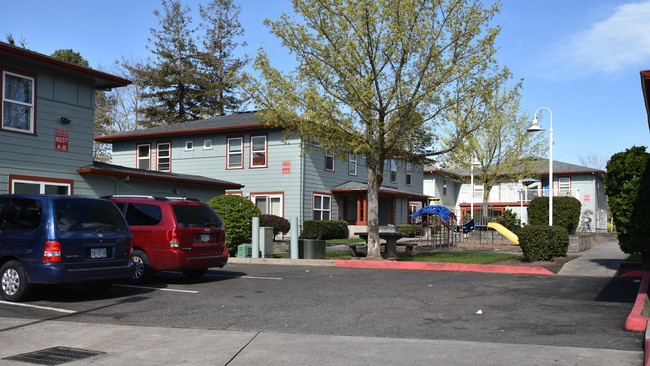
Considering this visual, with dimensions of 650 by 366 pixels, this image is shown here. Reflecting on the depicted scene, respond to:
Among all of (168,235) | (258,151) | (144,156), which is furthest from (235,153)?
(168,235)

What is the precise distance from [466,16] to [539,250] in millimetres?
7182

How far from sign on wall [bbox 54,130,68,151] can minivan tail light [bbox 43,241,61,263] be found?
33.1 feet

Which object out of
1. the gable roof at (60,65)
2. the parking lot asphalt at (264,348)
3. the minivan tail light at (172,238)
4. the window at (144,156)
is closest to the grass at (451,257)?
the minivan tail light at (172,238)

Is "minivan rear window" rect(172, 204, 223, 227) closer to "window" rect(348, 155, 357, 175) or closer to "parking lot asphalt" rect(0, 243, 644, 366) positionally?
"parking lot asphalt" rect(0, 243, 644, 366)

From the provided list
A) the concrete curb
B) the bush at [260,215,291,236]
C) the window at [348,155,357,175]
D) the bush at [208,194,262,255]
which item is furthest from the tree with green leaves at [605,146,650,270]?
the window at [348,155,357,175]

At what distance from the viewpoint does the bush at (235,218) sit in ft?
60.9

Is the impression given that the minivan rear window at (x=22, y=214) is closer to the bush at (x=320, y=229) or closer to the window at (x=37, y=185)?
the window at (x=37, y=185)

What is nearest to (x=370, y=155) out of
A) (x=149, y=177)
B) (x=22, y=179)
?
(x=149, y=177)

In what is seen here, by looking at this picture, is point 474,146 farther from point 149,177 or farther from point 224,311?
point 224,311

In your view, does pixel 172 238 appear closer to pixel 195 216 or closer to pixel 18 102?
pixel 195 216

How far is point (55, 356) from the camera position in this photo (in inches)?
230

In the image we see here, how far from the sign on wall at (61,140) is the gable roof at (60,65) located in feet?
6.46

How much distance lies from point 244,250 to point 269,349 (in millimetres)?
11918

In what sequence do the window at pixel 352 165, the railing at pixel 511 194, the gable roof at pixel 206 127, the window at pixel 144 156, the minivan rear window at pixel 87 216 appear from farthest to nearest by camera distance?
1. the railing at pixel 511 194
2. the window at pixel 352 165
3. the window at pixel 144 156
4. the gable roof at pixel 206 127
5. the minivan rear window at pixel 87 216
